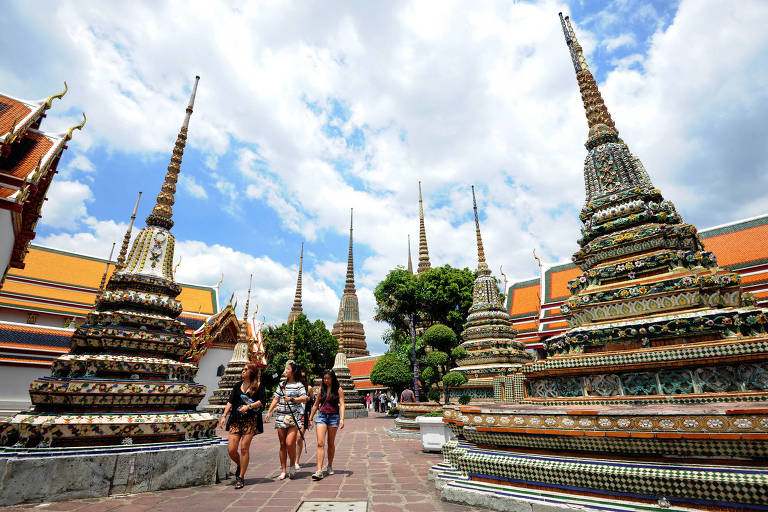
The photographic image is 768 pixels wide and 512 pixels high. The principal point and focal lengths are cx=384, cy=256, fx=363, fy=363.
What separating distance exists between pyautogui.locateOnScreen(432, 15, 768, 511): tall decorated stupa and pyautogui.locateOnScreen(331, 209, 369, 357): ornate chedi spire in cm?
3481

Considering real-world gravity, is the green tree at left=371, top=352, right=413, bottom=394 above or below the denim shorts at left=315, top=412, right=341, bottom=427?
above

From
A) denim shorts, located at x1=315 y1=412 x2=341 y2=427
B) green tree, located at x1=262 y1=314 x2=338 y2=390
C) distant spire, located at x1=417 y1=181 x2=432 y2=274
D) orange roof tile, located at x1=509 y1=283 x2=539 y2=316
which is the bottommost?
denim shorts, located at x1=315 y1=412 x2=341 y2=427

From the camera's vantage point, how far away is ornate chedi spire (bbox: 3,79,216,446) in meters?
4.87

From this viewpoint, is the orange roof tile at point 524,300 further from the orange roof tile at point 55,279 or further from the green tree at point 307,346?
the orange roof tile at point 55,279

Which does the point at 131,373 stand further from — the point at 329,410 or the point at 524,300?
the point at 524,300

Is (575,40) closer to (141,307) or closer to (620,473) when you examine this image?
(620,473)

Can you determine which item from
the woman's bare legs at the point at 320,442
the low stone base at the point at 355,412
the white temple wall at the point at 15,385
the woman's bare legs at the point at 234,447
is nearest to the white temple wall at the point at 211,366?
the low stone base at the point at 355,412

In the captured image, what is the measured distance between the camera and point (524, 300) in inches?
945

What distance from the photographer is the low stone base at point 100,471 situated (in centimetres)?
408

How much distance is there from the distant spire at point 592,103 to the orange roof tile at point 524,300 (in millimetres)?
15298

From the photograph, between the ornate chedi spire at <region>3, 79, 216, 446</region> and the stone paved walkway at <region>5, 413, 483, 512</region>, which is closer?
the stone paved walkway at <region>5, 413, 483, 512</region>

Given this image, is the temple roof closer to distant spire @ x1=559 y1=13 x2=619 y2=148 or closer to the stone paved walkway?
distant spire @ x1=559 y1=13 x2=619 y2=148

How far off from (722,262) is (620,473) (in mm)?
18340

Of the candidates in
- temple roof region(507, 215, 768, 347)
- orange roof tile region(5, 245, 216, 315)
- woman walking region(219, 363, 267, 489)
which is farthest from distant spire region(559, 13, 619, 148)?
orange roof tile region(5, 245, 216, 315)
